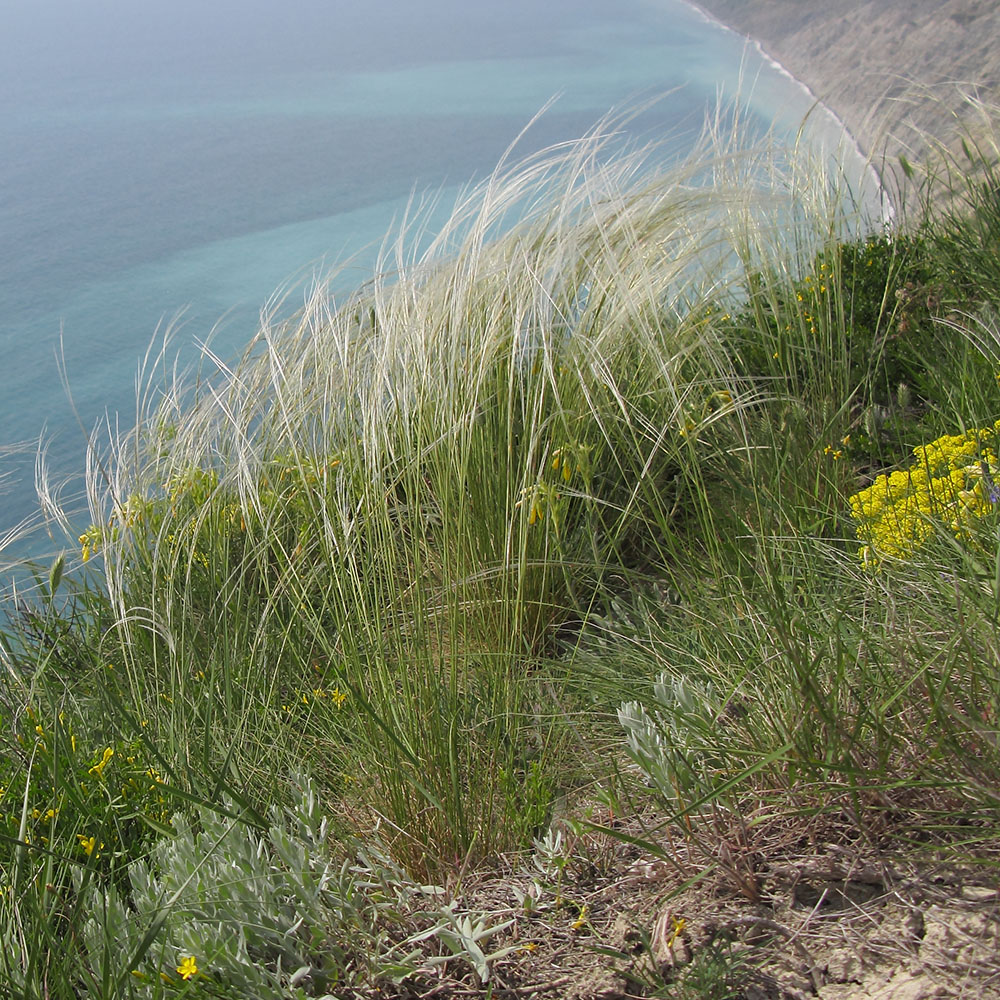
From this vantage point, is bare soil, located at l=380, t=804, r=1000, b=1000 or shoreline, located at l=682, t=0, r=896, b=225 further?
shoreline, located at l=682, t=0, r=896, b=225

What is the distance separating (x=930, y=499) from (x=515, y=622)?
75 cm

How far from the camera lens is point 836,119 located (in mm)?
4141

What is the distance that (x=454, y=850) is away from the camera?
138 cm

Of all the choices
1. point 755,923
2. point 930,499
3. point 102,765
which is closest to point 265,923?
point 102,765

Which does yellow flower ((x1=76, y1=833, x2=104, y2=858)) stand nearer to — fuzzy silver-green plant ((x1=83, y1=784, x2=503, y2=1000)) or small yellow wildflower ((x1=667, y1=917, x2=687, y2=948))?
fuzzy silver-green plant ((x1=83, y1=784, x2=503, y2=1000))

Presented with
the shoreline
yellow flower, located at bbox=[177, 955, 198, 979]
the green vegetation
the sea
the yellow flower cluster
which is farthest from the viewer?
the sea

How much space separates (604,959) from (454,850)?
30cm

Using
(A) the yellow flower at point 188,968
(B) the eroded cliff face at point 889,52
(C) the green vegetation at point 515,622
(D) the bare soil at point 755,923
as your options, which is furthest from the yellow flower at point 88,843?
(B) the eroded cliff face at point 889,52

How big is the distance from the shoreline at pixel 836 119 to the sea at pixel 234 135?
0.27 ft

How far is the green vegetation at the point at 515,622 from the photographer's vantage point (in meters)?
1.16

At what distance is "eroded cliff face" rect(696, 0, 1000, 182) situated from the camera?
4172 mm

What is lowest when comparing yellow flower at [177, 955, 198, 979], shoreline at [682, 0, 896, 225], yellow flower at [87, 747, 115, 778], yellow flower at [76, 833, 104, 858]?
yellow flower at [76, 833, 104, 858]

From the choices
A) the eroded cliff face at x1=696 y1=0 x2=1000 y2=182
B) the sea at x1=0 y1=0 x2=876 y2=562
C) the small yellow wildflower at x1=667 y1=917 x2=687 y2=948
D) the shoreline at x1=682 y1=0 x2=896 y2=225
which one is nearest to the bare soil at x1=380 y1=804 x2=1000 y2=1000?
the small yellow wildflower at x1=667 y1=917 x2=687 y2=948

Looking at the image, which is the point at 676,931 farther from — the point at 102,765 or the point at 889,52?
the point at 889,52
